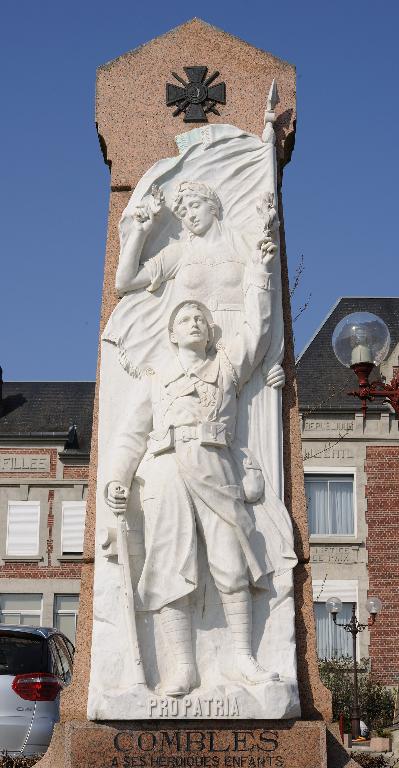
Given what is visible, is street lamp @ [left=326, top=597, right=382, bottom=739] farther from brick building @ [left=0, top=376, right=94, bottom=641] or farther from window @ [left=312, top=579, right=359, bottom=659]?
brick building @ [left=0, top=376, right=94, bottom=641]

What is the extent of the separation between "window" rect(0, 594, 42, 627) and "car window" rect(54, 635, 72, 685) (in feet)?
60.4

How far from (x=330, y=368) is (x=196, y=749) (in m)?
20.9

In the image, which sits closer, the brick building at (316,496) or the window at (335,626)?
the window at (335,626)

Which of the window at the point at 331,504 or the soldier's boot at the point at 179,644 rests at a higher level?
the window at the point at 331,504

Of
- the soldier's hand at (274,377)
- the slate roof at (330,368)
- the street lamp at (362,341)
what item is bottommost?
the soldier's hand at (274,377)

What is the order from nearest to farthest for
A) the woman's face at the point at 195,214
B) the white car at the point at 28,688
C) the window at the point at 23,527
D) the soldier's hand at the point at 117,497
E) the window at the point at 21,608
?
1. the soldier's hand at the point at 117,497
2. the woman's face at the point at 195,214
3. the white car at the point at 28,688
4. the window at the point at 21,608
5. the window at the point at 23,527

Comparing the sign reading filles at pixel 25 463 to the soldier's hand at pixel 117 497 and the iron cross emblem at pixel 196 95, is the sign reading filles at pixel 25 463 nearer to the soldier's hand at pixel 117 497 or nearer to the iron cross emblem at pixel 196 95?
the iron cross emblem at pixel 196 95

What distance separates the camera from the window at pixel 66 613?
27.4 meters

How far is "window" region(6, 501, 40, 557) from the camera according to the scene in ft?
92.3

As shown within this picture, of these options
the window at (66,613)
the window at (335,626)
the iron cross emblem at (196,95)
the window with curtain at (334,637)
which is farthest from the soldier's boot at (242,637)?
the window at (66,613)

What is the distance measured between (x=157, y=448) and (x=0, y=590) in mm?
22066

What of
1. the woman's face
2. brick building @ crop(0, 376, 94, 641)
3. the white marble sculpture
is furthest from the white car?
brick building @ crop(0, 376, 94, 641)

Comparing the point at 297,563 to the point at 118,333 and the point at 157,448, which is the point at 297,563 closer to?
the point at 157,448

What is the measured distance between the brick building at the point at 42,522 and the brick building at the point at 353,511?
5.80 meters
